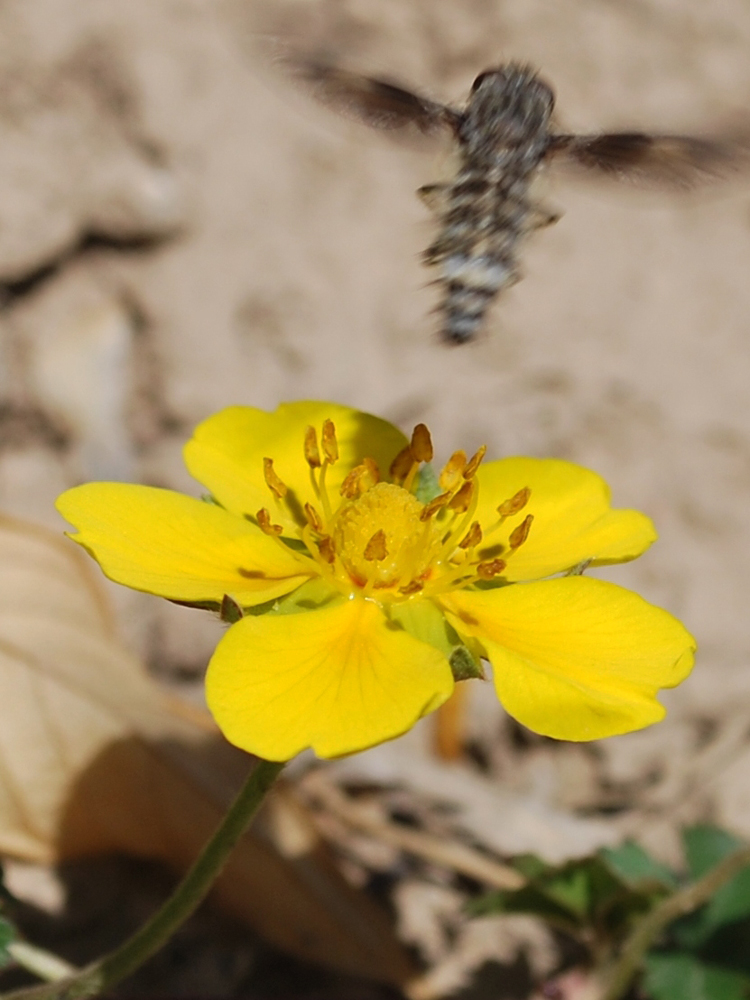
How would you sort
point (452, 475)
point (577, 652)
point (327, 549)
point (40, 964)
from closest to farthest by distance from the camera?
point (577, 652)
point (327, 549)
point (452, 475)
point (40, 964)

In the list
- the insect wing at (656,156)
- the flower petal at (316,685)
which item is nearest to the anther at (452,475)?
the flower petal at (316,685)

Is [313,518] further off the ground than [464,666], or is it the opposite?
[313,518]

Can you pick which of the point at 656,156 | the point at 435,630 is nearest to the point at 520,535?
the point at 435,630

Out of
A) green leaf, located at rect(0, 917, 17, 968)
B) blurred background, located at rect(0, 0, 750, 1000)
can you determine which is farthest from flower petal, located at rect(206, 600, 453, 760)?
blurred background, located at rect(0, 0, 750, 1000)

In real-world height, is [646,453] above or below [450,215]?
above

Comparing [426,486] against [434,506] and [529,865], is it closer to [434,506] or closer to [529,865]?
[434,506]

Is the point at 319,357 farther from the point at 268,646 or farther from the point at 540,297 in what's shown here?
the point at 268,646

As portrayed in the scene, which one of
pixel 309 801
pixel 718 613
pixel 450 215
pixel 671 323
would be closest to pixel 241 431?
pixel 450 215

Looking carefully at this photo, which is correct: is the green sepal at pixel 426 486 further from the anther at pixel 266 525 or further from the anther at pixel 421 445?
the anther at pixel 266 525
